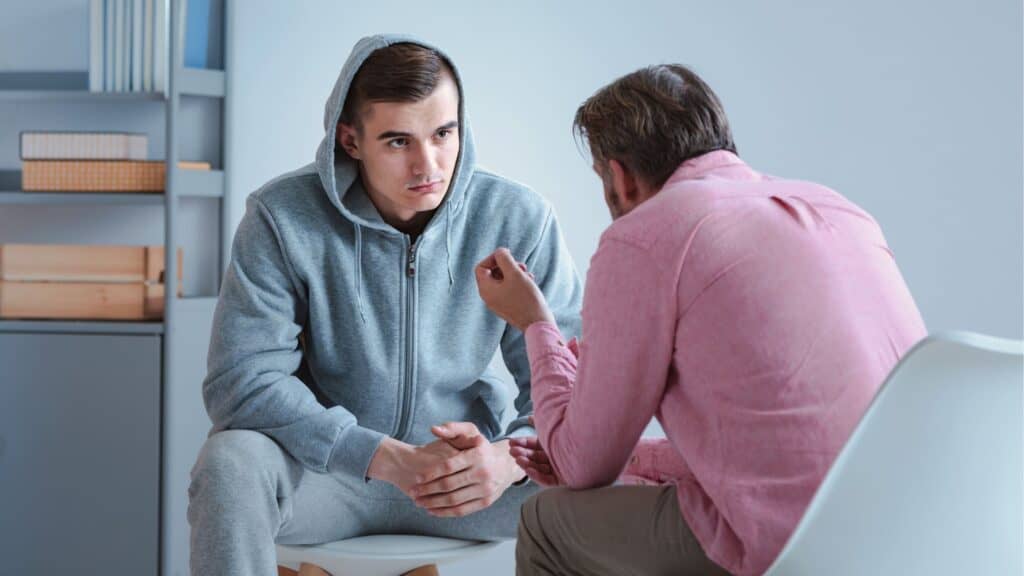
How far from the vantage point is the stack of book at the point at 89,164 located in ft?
9.23

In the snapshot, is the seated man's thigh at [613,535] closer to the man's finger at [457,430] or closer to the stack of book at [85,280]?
the man's finger at [457,430]

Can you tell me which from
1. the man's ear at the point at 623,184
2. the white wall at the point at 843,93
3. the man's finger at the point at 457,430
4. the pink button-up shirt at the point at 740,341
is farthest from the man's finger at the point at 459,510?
the white wall at the point at 843,93

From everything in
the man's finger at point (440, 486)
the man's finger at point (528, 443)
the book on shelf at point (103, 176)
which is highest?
the book on shelf at point (103, 176)

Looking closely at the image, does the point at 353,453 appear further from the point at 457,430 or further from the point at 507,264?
the point at 507,264

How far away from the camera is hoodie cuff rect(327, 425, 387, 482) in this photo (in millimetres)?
1811

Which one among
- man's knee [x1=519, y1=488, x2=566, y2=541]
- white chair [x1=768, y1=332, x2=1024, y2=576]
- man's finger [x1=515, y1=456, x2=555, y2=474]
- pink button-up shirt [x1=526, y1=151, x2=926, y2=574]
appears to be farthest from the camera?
man's finger [x1=515, y1=456, x2=555, y2=474]

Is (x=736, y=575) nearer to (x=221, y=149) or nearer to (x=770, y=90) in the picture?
(x=770, y=90)

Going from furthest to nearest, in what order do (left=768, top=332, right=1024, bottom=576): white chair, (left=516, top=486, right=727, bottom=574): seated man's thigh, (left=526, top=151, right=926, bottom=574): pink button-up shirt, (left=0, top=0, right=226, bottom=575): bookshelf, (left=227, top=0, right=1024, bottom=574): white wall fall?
(left=227, top=0, right=1024, bottom=574): white wall < (left=0, top=0, right=226, bottom=575): bookshelf < (left=516, top=486, right=727, bottom=574): seated man's thigh < (left=526, top=151, right=926, bottom=574): pink button-up shirt < (left=768, top=332, right=1024, bottom=576): white chair

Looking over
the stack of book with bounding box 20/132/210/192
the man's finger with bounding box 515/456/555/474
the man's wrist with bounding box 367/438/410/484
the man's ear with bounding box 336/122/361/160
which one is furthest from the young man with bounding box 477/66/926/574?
the stack of book with bounding box 20/132/210/192

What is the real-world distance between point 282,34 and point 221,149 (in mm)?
330

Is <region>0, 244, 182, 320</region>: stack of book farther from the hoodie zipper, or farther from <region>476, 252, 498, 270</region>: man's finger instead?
<region>476, 252, 498, 270</region>: man's finger

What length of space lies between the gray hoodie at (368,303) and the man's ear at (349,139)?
27mm

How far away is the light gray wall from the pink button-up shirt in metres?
1.55

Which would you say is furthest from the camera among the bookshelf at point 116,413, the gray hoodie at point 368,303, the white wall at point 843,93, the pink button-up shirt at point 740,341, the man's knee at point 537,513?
Answer: the white wall at point 843,93
